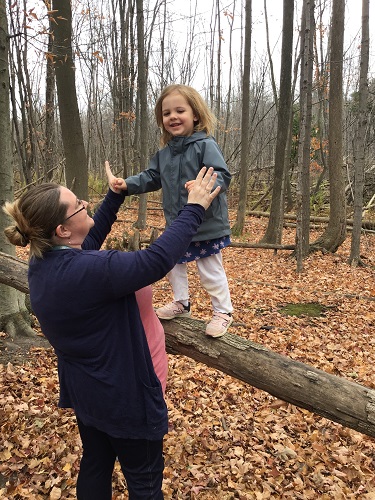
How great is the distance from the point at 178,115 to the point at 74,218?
3.36ft

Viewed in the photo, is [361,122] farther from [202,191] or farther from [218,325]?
[202,191]

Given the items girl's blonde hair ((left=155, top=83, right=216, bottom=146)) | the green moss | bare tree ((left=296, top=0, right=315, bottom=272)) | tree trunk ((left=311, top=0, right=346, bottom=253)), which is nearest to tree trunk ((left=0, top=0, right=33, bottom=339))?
girl's blonde hair ((left=155, top=83, right=216, bottom=146))

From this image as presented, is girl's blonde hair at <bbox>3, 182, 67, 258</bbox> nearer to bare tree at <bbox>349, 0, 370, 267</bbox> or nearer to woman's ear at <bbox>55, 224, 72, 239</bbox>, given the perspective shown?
woman's ear at <bbox>55, 224, 72, 239</bbox>

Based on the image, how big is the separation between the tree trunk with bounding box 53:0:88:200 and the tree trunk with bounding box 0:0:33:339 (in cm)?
269

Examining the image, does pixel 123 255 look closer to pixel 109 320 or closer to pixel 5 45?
pixel 109 320

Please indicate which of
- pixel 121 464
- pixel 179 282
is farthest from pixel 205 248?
pixel 121 464

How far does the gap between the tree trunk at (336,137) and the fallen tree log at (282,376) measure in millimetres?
8244

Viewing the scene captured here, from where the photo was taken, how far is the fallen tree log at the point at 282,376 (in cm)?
211

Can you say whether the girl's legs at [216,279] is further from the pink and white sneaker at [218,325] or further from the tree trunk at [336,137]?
the tree trunk at [336,137]

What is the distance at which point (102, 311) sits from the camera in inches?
58.5

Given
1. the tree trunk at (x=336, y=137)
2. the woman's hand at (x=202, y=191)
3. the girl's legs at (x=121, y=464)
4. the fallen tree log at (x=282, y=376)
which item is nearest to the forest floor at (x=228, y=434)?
the girl's legs at (x=121, y=464)

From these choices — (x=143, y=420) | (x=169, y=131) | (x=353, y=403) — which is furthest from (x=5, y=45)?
(x=353, y=403)

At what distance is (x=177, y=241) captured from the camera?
1521mm

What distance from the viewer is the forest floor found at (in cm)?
291
